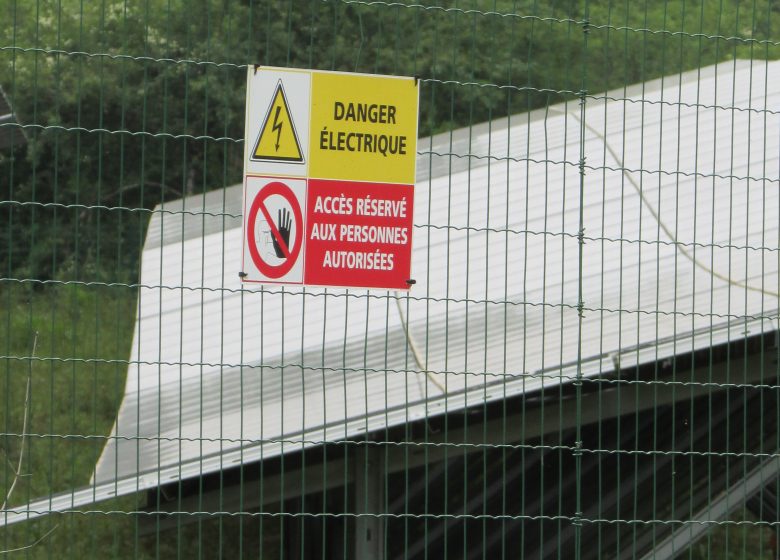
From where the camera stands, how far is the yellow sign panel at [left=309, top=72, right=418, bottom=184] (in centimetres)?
496

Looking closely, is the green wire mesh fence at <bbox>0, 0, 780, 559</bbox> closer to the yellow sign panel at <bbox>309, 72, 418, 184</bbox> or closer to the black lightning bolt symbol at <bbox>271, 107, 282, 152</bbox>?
the yellow sign panel at <bbox>309, 72, 418, 184</bbox>

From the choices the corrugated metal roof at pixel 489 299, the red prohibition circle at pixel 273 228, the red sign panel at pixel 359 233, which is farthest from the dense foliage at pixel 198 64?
the corrugated metal roof at pixel 489 299

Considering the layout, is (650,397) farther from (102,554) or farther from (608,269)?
(102,554)

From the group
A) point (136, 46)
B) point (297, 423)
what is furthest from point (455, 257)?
point (136, 46)

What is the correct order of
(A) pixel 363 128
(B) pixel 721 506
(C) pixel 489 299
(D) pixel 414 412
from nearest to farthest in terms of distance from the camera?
(A) pixel 363 128 → (D) pixel 414 412 → (C) pixel 489 299 → (B) pixel 721 506

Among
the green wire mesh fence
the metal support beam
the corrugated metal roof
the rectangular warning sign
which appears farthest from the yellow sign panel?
the metal support beam

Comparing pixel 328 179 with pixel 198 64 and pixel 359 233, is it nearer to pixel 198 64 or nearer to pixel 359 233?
pixel 359 233

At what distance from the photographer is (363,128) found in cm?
501

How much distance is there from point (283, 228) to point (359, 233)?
0.29 m

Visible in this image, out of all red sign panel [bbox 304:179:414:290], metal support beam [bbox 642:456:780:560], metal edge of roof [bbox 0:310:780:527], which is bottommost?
metal support beam [bbox 642:456:780:560]

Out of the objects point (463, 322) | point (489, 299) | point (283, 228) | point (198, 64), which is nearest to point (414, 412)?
Answer: point (489, 299)

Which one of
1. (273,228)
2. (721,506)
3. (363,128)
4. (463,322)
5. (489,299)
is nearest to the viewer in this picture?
(273,228)

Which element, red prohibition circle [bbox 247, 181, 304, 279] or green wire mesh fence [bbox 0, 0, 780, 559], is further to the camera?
green wire mesh fence [bbox 0, 0, 780, 559]

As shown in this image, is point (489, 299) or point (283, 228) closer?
point (283, 228)
